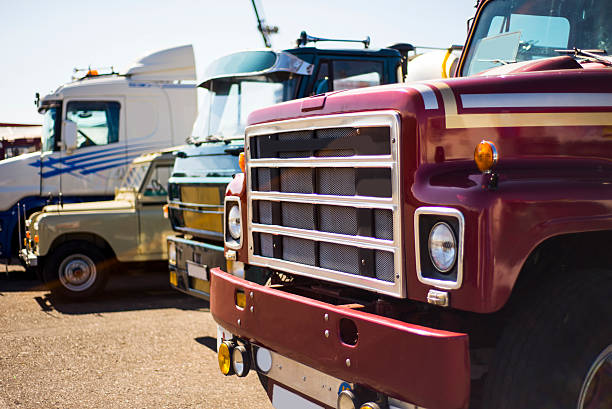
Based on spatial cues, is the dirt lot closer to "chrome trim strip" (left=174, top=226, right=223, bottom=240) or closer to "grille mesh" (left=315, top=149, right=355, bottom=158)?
"chrome trim strip" (left=174, top=226, right=223, bottom=240)

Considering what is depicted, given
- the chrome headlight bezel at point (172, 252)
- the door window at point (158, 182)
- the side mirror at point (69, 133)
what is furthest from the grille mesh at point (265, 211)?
the side mirror at point (69, 133)

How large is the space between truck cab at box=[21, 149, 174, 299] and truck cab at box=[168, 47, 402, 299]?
1.93 meters

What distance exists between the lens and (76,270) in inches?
365

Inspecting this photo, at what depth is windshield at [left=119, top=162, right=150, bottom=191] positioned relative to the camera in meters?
9.54

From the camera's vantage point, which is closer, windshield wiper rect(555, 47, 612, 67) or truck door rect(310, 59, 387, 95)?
windshield wiper rect(555, 47, 612, 67)

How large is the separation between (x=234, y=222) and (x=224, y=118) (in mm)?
2972

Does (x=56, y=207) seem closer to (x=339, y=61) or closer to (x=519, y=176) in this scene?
(x=339, y=61)

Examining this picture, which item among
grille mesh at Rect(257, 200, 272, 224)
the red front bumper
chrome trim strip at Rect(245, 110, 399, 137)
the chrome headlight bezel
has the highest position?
chrome trim strip at Rect(245, 110, 399, 137)

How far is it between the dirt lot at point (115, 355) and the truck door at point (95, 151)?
8.49 ft

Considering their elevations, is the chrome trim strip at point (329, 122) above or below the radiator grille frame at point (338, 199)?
above

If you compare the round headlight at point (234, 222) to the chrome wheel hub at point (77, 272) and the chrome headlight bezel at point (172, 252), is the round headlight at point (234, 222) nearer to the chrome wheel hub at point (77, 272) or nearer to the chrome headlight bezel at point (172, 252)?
the chrome headlight bezel at point (172, 252)

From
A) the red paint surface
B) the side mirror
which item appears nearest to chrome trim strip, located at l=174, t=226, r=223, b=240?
the red paint surface

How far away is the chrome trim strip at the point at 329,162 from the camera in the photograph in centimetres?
302

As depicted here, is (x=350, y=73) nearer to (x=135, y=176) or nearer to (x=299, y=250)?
(x=135, y=176)
